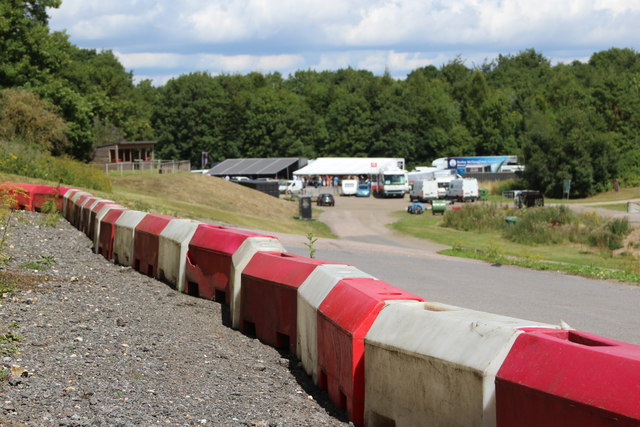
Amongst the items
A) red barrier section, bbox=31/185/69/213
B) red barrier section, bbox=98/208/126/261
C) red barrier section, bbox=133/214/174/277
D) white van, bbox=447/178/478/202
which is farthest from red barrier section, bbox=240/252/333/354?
white van, bbox=447/178/478/202

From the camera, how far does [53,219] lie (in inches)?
812

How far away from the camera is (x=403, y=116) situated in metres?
138

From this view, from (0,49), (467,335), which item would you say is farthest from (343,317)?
(0,49)

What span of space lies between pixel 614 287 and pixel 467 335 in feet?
41.5

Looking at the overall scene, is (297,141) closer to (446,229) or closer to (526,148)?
(526,148)

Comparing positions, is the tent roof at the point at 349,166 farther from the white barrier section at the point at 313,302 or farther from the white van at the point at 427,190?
the white barrier section at the point at 313,302

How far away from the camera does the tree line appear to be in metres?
84.0

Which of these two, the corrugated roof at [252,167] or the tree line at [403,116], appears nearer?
the tree line at [403,116]

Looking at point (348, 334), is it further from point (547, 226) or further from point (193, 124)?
point (193, 124)

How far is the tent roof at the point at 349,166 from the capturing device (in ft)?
→ 330

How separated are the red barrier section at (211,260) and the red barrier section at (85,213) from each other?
7740 mm

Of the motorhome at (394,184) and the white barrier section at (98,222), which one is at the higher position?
the white barrier section at (98,222)

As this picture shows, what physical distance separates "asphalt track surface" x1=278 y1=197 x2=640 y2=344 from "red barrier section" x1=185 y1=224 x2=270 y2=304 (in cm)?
444

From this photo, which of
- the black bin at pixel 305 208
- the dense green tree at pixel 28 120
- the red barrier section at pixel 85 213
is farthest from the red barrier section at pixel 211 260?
the black bin at pixel 305 208
